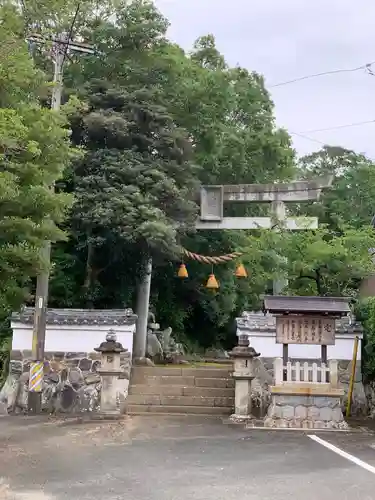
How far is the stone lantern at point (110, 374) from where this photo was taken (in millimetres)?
12781

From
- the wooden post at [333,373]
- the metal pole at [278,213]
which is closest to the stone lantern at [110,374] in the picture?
the wooden post at [333,373]

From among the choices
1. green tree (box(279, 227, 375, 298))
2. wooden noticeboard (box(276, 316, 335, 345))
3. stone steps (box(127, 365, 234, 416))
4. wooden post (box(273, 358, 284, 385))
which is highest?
green tree (box(279, 227, 375, 298))

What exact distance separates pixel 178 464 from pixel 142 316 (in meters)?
10.2

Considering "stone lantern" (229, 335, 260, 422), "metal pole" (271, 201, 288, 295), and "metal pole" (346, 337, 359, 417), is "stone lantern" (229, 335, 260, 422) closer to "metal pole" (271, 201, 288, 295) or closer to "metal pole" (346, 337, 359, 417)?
"metal pole" (346, 337, 359, 417)

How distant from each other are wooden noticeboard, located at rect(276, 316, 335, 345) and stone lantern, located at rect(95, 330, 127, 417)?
12.1 ft

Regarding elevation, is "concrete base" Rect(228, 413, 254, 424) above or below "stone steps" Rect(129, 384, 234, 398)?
below

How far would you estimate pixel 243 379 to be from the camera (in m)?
13.1

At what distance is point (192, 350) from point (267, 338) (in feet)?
25.2

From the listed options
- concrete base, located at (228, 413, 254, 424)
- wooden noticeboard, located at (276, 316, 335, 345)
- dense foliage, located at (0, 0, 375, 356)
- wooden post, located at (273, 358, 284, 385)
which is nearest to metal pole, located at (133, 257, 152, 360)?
dense foliage, located at (0, 0, 375, 356)

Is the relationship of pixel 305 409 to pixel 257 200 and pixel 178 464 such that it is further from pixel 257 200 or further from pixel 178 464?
pixel 257 200

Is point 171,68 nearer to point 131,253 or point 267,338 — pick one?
point 131,253

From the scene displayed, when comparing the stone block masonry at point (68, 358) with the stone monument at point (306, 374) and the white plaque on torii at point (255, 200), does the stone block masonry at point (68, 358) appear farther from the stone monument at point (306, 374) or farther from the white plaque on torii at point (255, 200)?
the white plaque on torii at point (255, 200)

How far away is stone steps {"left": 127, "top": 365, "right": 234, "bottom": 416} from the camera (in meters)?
13.5

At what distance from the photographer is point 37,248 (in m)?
11.7
